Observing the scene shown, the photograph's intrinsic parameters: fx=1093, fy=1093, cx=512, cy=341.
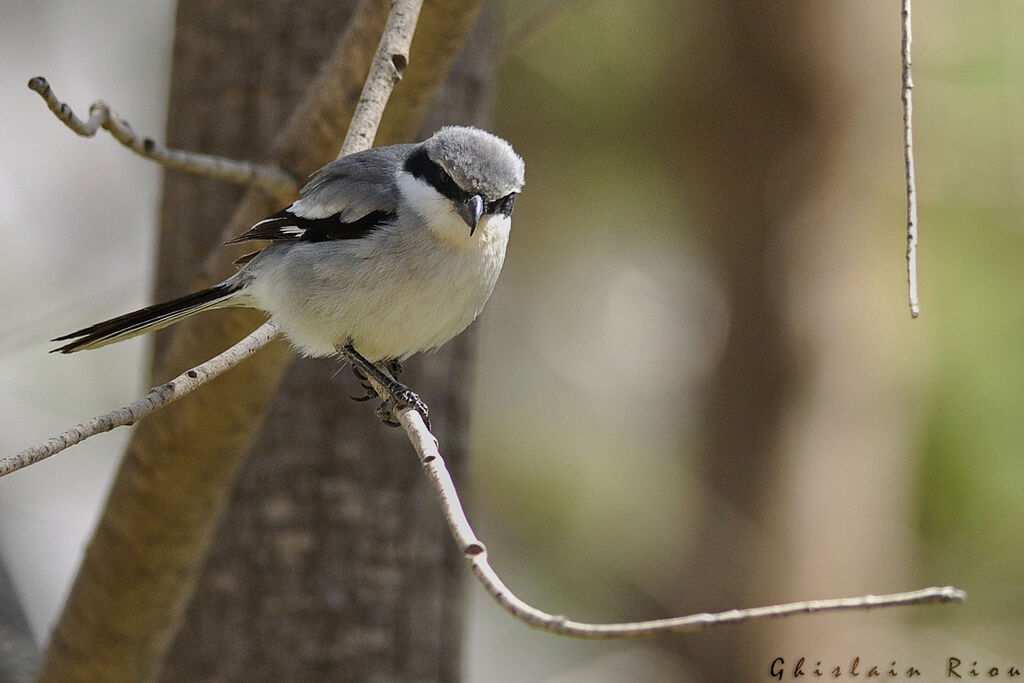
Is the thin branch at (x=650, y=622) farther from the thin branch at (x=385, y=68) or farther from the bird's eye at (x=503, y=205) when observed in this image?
the bird's eye at (x=503, y=205)

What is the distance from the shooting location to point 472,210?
294 cm

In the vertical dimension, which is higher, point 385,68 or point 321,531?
point 385,68

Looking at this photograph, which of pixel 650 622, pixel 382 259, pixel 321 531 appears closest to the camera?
pixel 650 622

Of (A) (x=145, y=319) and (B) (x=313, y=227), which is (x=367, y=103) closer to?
(B) (x=313, y=227)

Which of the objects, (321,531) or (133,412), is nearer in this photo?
(133,412)

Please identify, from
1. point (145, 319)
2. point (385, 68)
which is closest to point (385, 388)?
point (145, 319)

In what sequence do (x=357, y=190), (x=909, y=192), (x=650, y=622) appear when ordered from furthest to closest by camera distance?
(x=357, y=190)
(x=909, y=192)
(x=650, y=622)

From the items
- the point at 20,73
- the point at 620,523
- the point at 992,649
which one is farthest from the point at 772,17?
the point at 20,73

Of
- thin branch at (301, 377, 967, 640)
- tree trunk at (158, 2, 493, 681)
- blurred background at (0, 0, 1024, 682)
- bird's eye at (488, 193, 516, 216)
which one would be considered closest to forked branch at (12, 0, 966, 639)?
thin branch at (301, 377, 967, 640)

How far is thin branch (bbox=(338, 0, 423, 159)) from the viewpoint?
8.78 feet

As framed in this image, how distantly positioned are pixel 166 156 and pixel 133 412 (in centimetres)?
123

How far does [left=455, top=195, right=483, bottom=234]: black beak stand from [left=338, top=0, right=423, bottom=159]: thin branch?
353 millimetres

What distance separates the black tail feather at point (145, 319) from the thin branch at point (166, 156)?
33 centimetres

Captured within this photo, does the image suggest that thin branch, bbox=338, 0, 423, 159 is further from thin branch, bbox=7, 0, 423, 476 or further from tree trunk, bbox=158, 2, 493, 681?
tree trunk, bbox=158, 2, 493, 681
